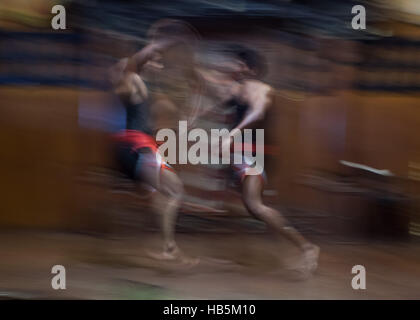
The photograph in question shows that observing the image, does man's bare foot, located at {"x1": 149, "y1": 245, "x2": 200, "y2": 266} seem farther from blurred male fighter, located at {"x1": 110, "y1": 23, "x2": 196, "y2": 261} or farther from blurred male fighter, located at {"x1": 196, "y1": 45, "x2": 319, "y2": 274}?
blurred male fighter, located at {"x1": 196, "y1": 45, "x2": 319, "y2": 274}

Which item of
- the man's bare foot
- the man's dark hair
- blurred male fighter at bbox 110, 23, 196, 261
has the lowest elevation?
the man's bare foot

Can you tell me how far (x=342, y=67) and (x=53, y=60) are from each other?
293 centimetres

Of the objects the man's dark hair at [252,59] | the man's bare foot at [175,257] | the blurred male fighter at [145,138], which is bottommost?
the man's bare foot at [175,257]

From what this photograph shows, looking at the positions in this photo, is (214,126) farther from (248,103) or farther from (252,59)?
(252,59)

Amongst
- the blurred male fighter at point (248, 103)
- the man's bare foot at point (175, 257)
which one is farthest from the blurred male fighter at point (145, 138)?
the blurred male fighter at point (248, 103)

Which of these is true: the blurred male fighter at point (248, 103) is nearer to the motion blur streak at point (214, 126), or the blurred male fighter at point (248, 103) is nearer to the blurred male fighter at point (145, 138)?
the motion blur streak at point (214, 126)

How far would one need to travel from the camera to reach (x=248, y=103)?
17.9 ft

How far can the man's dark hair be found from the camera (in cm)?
574

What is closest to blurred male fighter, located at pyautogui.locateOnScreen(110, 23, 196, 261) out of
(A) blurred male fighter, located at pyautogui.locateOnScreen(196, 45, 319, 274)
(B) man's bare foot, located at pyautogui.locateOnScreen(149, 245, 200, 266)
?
(B) man's bare foot, located at pyautogui.locateOnScreen(149, 245, 200, 266)

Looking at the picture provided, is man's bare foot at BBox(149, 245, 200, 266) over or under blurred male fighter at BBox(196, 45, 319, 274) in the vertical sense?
under

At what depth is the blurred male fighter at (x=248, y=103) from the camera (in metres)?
5.21

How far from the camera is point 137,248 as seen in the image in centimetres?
573

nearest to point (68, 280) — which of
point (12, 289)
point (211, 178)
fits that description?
point (12, 289)

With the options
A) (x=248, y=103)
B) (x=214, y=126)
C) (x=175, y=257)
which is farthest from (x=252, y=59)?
(x=175, y=257)
